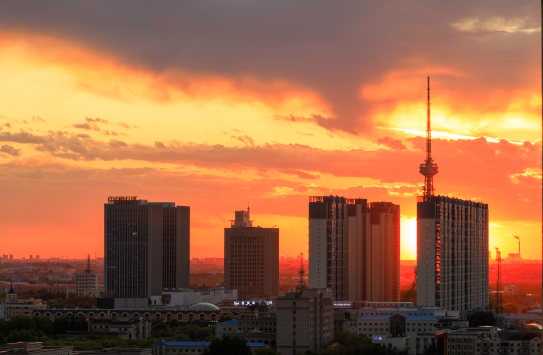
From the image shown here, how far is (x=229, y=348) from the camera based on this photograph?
16050 cm

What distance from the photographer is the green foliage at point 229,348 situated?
160 metres

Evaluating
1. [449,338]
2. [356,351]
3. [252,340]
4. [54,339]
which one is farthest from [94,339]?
[449,338]

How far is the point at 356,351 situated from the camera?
16288 centimetres

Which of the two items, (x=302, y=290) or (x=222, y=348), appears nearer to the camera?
(x=222, y=348)

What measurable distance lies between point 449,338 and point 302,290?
34781mm

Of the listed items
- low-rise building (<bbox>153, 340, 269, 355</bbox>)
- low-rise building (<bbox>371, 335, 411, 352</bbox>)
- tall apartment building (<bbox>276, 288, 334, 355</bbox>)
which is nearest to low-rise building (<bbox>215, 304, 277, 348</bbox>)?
tall apartment building (<bbox>276, 288, 334, 355</bbox>)

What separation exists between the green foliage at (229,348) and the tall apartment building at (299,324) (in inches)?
644

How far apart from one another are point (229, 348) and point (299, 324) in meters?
21.9

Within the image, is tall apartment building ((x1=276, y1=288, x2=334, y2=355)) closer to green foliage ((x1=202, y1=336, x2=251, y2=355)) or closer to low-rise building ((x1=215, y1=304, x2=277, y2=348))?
low-rise building ((x1=215, y1=304, x2=277, y2=348))

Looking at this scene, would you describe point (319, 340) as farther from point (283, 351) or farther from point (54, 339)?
point (54, 339)

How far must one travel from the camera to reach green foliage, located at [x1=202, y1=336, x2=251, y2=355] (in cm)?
15950

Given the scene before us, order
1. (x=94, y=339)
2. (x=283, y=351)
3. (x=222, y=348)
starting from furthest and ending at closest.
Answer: (x=94, y=339)
(x=283, y=351)
(x=222, y=348)

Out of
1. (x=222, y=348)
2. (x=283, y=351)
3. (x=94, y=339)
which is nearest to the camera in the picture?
(x=222, y=348)

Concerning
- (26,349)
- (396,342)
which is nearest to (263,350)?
(396,342)
